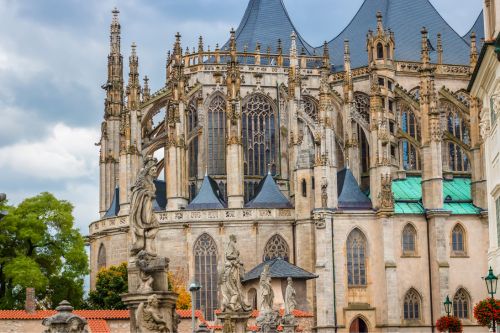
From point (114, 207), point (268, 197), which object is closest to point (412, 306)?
point (268, 197)

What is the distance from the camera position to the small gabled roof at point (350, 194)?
6869cm

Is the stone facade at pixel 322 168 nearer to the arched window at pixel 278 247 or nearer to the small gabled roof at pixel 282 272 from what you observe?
the arched window at pixel 278 247

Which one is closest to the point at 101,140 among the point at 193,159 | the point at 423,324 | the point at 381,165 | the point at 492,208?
the point at 193,159

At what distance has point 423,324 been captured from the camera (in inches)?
2640

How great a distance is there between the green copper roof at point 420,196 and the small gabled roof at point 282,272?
24.5ft

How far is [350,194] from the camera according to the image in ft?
228

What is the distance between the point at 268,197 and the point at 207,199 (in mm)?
4016

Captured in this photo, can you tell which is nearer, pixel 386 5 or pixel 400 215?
pixel 400 215

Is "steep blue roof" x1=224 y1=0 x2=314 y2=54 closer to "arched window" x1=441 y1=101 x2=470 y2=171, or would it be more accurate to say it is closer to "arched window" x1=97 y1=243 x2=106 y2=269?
"arched window" x1=441 y1=101 x2=470 y2=171

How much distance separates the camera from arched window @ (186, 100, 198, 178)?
2985 inches

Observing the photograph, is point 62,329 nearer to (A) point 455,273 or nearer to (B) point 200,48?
(A) point 455,273

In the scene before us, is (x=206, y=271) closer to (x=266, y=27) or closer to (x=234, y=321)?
(x=266, y=27)

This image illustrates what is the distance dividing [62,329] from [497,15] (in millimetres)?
15360

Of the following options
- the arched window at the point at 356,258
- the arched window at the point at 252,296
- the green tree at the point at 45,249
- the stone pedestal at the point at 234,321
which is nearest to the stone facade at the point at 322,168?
the arched window at the point at 356,258
